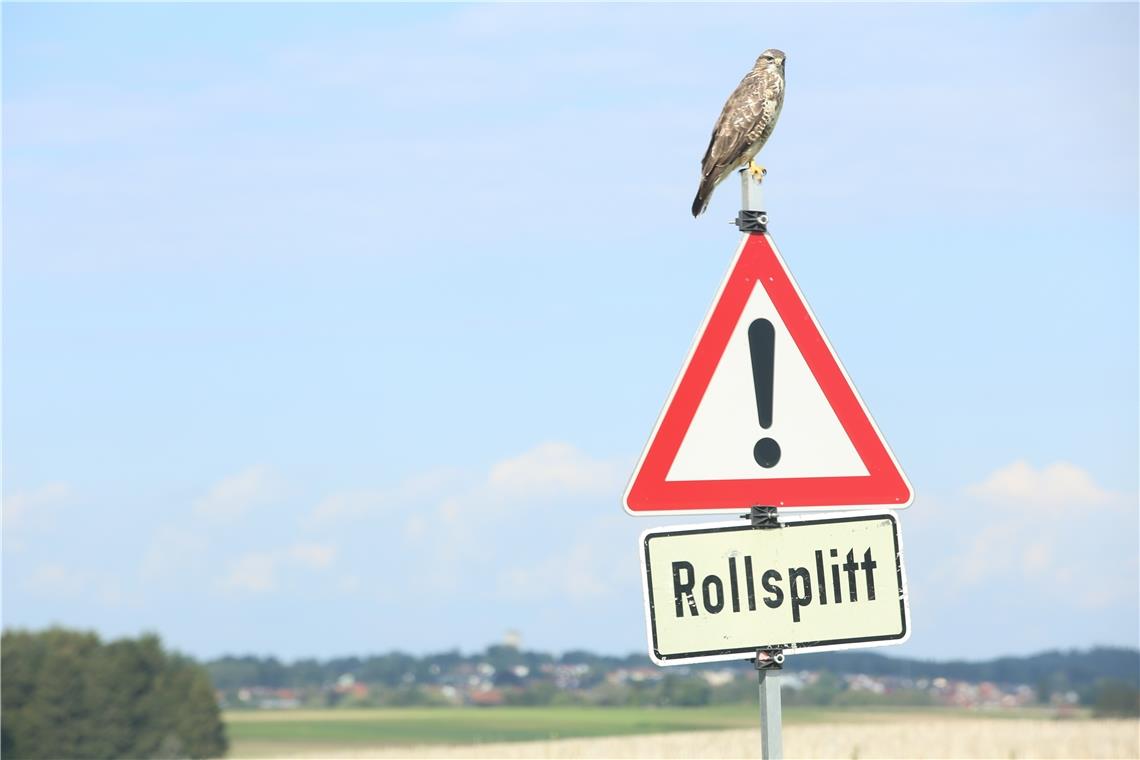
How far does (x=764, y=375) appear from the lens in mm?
5031

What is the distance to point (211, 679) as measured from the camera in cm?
9750

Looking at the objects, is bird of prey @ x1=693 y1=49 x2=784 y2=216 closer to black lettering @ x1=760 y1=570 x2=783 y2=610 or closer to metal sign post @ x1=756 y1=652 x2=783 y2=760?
black lettering @ x1=760 y1=570 x2=783 y2=610

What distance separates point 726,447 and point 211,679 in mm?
96772

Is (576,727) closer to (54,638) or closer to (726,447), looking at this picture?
(54,638)

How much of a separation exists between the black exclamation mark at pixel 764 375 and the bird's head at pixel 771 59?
2.73 meters

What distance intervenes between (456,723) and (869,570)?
89860mm

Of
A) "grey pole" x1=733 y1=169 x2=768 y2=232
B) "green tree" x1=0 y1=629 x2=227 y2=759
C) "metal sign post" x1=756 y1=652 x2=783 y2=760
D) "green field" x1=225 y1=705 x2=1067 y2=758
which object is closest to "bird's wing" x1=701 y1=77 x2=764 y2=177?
"grey pole" x1=733 y1=169 x2=768 y2=232

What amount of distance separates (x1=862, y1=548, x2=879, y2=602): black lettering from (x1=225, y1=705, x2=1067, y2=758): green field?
57.6 metres

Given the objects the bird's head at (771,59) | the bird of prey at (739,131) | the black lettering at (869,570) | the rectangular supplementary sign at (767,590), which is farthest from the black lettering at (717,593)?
the bird's head at (771,59)

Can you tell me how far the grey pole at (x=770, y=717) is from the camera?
15.4 ft

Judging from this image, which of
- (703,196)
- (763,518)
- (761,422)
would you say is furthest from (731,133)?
(763,518)

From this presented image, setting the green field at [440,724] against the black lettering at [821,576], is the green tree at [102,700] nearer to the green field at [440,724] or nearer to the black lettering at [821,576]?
the green field at [440,724]

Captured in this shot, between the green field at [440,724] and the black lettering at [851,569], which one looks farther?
the green field at [440,724]

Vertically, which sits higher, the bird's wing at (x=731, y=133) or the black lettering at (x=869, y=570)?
the bird's wing at (x=731, y=133)
